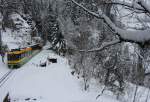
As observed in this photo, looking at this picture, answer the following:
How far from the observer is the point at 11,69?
27.6 m

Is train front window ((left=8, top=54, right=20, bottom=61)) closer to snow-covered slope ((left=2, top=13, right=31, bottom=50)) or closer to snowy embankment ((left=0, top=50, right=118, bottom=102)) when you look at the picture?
snowy embankment ((left=0, top=50, right=118, bottom=102))

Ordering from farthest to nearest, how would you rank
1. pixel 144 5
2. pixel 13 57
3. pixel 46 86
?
pixel 13 57, pixel 46 86, pixel 144 5

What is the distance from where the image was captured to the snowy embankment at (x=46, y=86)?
2239 cm

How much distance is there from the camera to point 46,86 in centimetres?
2497

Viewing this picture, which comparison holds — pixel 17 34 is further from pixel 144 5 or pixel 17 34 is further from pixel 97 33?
pixel 144 5

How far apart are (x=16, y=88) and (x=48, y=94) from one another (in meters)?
3.05

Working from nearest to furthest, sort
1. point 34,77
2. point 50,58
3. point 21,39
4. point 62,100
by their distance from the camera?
point 62,100
point 34,77
point 50,58
point 21,39

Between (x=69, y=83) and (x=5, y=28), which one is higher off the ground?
(x=5, y=28)

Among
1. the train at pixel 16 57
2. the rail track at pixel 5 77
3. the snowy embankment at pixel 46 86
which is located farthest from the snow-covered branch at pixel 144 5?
the train at pixel 16 57

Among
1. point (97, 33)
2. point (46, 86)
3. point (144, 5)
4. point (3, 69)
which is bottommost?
point (46, 86)

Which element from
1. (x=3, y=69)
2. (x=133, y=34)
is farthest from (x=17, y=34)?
(x=133, y=34)

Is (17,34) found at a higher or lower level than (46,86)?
higher

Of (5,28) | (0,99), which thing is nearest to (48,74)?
(0,99)

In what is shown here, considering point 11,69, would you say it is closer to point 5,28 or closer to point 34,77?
point 34,77
